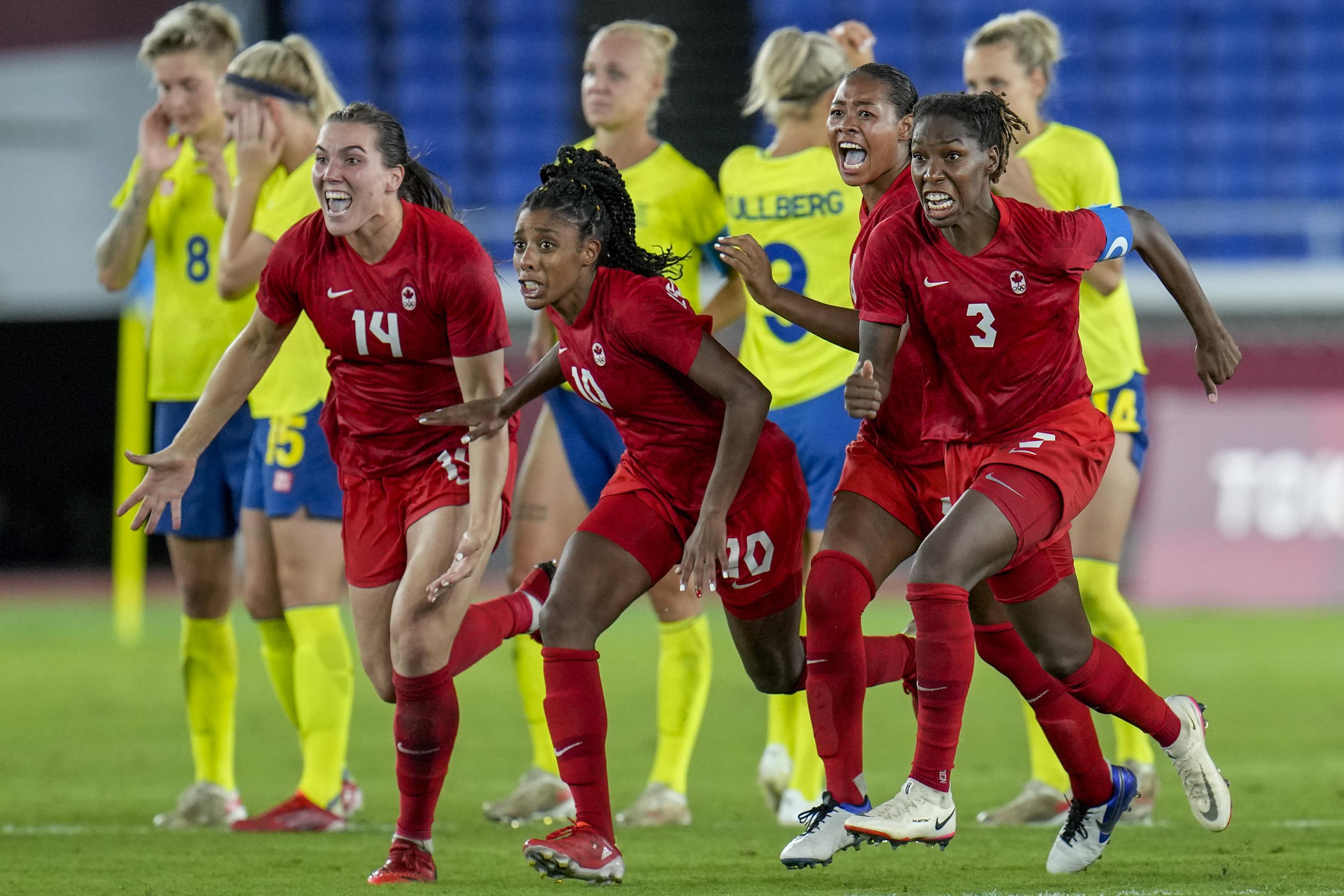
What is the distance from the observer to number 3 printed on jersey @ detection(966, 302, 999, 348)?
14.2 feet

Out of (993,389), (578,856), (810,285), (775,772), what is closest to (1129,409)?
(810,285)

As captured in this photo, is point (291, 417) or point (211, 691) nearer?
point (291, 417)

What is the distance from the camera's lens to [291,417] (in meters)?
5.68

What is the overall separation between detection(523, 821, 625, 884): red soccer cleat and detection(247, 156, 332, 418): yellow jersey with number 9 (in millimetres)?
1859

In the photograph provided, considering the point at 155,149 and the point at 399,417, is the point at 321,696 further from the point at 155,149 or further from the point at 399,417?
the point at 155,149

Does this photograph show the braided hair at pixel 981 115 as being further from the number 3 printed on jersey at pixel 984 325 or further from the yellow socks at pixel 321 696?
the yellow socks at pixel 321 696

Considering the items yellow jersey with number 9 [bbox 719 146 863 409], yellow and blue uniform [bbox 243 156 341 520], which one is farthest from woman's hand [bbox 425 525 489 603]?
yellow jersey with number 9 [bbox 719 146 863 409]

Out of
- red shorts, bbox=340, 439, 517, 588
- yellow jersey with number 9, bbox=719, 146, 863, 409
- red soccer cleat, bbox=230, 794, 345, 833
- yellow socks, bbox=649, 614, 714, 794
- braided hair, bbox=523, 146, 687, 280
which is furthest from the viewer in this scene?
yellow socks, bbox=649, 614, 714, 794

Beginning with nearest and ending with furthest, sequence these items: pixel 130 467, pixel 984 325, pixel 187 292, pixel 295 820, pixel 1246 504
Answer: pixel 984 325 < pixel 295 820 < pixel 187 292 < pixel 130 467 < pixel 1246 504

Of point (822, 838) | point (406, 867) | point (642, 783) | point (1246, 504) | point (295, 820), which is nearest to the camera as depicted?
point (822, 838)

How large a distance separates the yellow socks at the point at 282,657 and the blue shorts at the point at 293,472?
0.45 meters

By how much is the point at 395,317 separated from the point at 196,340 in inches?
58.6

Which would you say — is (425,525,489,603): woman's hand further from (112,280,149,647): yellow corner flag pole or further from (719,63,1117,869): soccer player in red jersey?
(112,280,149,647): yellow corner flag pole

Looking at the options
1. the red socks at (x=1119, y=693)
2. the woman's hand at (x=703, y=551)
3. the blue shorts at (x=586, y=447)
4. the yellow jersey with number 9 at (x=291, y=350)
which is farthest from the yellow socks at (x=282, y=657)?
the red socks at (x=1119, y=693)
